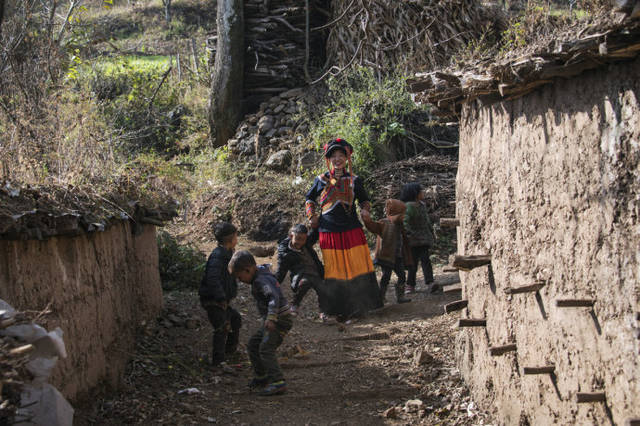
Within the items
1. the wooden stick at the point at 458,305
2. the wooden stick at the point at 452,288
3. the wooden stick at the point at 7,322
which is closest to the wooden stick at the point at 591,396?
the wooden stick at the point at 458,305

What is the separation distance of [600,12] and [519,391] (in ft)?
7.03

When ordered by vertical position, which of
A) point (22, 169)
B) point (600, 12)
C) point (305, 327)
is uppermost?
point (600, 12)

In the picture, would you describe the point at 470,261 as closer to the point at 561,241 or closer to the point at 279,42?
the point at 561,241

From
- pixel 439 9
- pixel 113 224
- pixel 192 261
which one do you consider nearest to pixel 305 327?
pixel 192 261

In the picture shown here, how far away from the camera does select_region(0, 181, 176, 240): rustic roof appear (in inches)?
131

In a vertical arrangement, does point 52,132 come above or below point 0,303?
above

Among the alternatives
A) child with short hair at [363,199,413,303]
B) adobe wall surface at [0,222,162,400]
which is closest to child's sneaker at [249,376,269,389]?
adobe wall surface at [0,222,162,400]

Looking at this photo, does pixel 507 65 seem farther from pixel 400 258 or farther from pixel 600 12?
pixel 400 258

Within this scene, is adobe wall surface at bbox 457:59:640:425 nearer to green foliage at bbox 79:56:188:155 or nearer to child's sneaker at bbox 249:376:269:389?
child's sneaker at bbox 249:376:269:389

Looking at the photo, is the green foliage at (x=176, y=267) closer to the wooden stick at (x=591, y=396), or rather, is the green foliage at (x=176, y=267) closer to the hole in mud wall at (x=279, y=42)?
the wooden stick at (x=591, y=396)

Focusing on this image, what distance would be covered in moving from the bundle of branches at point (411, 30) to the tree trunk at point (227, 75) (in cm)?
229

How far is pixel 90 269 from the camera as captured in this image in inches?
167

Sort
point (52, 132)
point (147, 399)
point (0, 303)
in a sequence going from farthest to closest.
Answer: point (52, 132)
point (147, 399)
point (0, 303)

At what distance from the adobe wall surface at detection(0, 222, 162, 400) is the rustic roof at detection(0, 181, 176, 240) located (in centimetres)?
9
